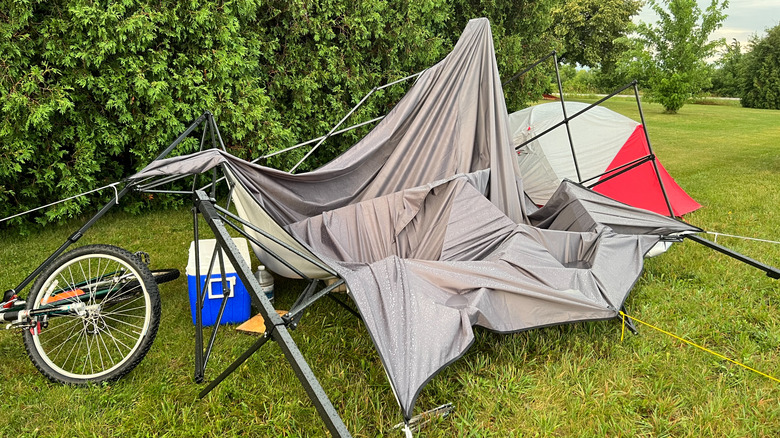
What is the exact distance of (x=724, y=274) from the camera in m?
3.30

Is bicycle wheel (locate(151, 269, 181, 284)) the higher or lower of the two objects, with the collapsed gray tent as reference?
lower

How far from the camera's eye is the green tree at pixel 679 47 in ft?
44.6

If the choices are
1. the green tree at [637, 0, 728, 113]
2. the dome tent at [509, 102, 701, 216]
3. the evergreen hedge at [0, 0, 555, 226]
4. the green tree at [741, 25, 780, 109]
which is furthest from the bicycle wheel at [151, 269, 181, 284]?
the green tree at [741, 25, 780, 109]

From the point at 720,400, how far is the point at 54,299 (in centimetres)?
288

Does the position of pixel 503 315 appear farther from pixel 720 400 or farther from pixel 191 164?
pixel 191 164

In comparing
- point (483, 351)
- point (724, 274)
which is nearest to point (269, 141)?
point (483, 351)

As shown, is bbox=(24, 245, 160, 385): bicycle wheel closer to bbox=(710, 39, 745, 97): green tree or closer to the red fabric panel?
the red fabric panel

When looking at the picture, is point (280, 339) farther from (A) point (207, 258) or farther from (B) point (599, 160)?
(B) point (599, 160)

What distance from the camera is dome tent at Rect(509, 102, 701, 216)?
4.61 m

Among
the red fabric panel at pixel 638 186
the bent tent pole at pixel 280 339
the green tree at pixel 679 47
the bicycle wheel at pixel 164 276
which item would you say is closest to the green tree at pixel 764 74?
the green tree at pixel 679 47

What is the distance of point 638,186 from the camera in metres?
4.61

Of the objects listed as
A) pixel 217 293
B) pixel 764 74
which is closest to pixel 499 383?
pixel 217 293

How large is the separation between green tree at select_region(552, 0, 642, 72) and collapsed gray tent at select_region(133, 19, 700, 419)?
17.4m

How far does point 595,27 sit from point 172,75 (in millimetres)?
18219
